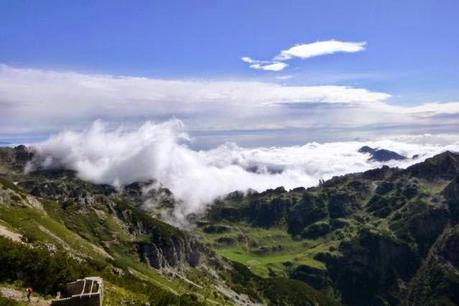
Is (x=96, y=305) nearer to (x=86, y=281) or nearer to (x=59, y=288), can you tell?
(x=86, y=281)

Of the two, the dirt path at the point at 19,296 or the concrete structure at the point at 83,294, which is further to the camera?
the dirt path at the point at 19,296

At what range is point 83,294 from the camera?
99.2m

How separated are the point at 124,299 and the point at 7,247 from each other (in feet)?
132

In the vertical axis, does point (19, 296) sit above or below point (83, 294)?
below

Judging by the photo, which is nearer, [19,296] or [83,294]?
[83,294]

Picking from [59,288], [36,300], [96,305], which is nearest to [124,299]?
[59,288]

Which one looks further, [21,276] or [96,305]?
[21,276]

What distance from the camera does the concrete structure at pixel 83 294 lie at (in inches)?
3888

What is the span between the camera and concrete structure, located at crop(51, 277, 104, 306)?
3888 inches

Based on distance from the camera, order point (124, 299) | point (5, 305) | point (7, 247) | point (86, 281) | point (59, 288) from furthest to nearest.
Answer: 1. point (7, 247)
2. point (124, 299)
3. point (59, 288)
4. point (86, 281)
5. point (5, 305)

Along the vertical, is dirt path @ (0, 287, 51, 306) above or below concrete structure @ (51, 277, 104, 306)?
below

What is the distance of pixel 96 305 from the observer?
325 ft

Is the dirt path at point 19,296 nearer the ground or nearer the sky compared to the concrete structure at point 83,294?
nearer the ground

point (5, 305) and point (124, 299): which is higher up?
point (5, 305)
